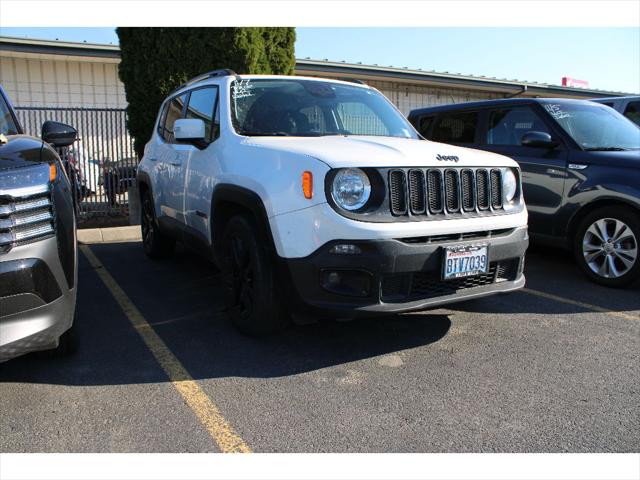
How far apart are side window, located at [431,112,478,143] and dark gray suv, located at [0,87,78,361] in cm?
515

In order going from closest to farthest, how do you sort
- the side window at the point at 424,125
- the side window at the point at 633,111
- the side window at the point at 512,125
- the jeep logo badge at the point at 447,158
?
the jeep logo badge at the point at 447,158 < the side window at the point at 512,125 < the side window at the point at 424,125 < the side window at the point at 633,111

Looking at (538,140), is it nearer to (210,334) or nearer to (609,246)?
(609,246)

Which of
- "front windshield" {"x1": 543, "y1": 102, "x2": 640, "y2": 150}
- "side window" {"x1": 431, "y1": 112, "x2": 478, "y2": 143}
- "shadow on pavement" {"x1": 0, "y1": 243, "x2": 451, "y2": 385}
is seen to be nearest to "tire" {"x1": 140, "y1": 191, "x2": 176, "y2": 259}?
"shadow on pavement" {"x1": 0, "y1": 243, "x2": 451, "y2": 385}

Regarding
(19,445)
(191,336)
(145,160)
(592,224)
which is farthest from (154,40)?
(19,445)

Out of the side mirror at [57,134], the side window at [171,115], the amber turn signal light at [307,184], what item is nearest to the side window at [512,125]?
the side window at [171,115]

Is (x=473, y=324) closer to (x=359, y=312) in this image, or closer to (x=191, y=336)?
(x=359, y=312)

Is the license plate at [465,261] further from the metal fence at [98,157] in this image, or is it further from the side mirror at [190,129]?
the metal fence at [98,157]

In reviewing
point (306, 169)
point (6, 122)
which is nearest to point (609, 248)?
point (306, 169)

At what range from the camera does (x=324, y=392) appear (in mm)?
3092

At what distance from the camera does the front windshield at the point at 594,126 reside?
574cm

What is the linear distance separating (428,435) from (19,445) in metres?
1.93

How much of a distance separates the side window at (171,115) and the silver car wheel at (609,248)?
4274mm

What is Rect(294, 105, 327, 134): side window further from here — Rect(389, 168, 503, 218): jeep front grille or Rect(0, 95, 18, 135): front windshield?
Rect(0, 95, 18, 135): front windshield

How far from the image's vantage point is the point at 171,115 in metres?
5.81
